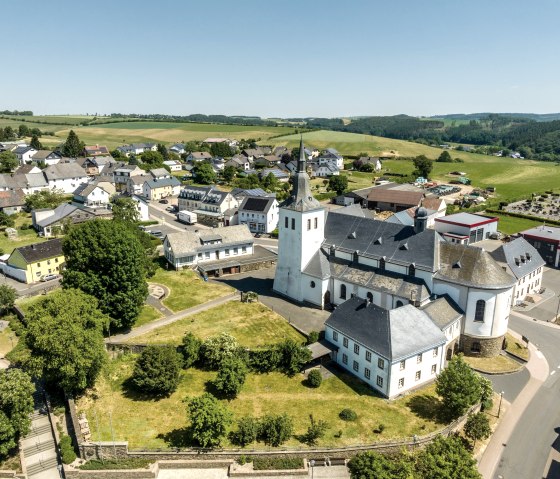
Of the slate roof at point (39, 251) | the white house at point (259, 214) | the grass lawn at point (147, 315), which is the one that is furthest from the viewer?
the white house at point (259, 214)

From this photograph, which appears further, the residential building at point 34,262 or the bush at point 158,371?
the residential building at point 34,262

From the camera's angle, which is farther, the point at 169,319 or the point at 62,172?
the point at 62,172

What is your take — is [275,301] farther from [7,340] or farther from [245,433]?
[7,340]

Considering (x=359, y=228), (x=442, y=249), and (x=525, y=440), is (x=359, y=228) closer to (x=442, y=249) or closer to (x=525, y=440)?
(x=442, y=249)

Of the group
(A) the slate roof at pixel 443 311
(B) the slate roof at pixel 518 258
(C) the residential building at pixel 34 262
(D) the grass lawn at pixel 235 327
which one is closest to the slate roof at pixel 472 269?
(A) the slate roof at pixel 443 311

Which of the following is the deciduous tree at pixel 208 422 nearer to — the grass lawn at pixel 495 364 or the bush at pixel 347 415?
the bush at pixel 347 415

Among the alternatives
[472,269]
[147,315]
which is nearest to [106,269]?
Result: [147,315]

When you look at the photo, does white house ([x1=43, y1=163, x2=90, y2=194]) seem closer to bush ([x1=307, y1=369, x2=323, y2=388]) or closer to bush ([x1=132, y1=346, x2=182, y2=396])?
bush ([x1=132, y1=346, x2=182, y2=396])
